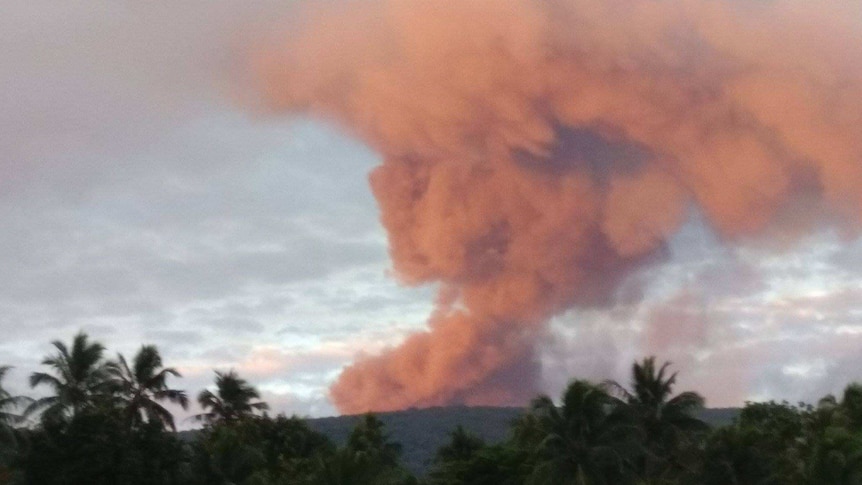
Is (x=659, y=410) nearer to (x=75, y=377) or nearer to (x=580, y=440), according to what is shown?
(x=580, y=440)

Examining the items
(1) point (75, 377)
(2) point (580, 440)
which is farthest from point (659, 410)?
(1) point (75, 377)

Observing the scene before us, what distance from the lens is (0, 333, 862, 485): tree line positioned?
184 ft

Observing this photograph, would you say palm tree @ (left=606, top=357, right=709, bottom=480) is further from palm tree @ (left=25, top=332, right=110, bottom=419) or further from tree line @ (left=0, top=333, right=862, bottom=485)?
palm tree @ (left=25, top=332, right=110, bottom=419)

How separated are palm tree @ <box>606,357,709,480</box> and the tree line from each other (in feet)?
0.25

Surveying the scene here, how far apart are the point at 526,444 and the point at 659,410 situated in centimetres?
910

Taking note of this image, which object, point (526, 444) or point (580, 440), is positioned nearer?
point (580, 440)

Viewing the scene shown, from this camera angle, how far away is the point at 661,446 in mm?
66438

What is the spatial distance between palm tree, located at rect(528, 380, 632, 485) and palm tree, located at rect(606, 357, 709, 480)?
158 inches

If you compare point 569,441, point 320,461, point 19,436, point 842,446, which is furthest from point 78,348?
point 842,446

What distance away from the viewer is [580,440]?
60906 millimetres

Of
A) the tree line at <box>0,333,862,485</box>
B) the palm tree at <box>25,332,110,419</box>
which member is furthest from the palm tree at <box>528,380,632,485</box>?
the palm tree at <box>25,332,110,419</box>

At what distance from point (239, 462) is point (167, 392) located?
6669 mm

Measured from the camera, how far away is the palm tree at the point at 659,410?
65.9 metres

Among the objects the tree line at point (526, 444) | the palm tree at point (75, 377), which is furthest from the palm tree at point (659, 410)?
the palm tree at point (75, 377)
